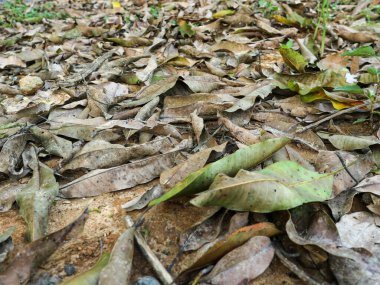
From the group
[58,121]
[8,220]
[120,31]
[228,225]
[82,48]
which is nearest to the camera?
[228,225]

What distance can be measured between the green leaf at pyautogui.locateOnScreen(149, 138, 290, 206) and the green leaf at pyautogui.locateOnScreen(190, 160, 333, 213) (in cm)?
5

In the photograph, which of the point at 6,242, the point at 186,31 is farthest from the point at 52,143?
the point at 186,31

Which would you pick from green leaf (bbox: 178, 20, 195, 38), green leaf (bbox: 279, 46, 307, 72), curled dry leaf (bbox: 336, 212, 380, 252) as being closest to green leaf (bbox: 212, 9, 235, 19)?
green leaf (bbox: 178, 20, 195, 38)

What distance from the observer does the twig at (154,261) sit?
3.08ft

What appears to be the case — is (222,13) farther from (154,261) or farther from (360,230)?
(154,261)

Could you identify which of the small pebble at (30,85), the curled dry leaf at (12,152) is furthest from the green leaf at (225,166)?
the small pebble at (30,85)

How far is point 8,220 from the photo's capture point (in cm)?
121

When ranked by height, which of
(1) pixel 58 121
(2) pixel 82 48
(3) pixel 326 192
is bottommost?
(2) pixel 82 48

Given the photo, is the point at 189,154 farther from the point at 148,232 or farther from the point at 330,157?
the point at 330,157

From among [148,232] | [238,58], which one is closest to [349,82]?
[238,58]

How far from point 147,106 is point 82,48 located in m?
1.53

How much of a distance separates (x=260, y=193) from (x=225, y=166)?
14cm

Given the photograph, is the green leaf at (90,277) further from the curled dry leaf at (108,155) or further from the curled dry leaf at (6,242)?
the curled dry leaf at (108,155)

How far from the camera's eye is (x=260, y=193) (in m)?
1.03
